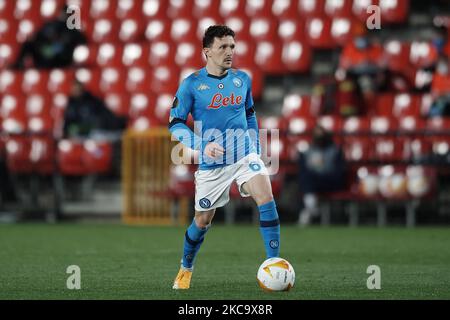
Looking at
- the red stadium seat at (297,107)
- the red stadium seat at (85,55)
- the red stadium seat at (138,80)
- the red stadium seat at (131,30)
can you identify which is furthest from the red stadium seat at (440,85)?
the red stadium seat at (85,55)

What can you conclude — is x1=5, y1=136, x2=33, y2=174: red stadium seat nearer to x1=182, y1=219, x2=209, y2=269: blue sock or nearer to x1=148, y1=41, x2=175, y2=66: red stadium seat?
x1=148, y1=41, x2=175, y2=66: red stadium seat

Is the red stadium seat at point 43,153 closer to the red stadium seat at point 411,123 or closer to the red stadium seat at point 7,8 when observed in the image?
the red stadium seat at point 7,8

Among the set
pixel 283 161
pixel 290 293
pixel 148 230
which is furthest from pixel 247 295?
pixel 283 161

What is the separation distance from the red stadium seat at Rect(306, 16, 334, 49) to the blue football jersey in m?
10.2

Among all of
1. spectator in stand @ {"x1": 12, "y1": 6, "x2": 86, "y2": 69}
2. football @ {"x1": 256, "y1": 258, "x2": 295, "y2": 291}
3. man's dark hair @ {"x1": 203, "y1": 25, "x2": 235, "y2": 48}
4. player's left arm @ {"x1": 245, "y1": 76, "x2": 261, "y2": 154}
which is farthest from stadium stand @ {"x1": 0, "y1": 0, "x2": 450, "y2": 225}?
football @ {"x1": 256, "y1": 258, "x2": 295, "y2": 291}

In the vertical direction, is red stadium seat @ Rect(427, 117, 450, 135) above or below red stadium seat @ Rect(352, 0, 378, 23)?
below

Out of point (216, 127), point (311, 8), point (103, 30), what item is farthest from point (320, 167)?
point (216, 127)

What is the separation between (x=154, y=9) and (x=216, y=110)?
1247 centimetres

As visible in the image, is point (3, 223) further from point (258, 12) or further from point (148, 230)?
point (258, 12)

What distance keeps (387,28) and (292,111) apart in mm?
2425

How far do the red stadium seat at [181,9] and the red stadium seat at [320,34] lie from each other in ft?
8.31

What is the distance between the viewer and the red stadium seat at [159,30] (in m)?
19.8

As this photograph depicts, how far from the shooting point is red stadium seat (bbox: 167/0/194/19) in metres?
20.0

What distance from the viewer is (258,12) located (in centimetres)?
1944
